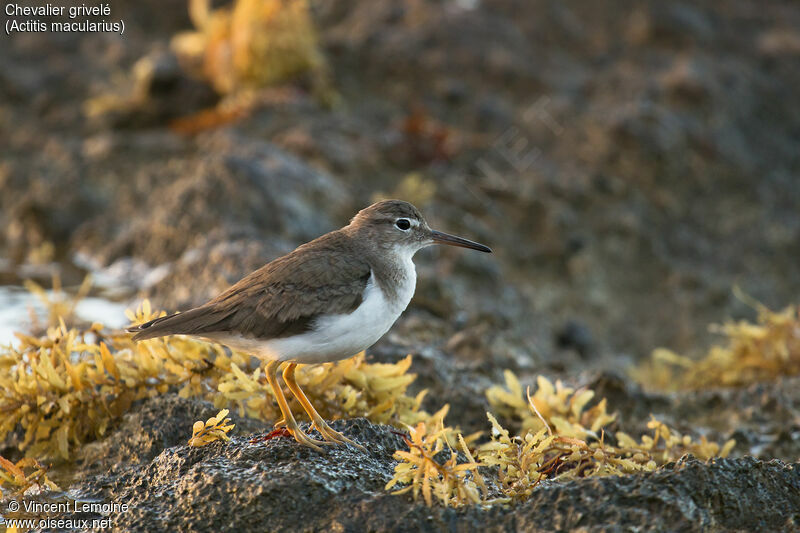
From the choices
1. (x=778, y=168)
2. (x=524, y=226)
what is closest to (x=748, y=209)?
(x=778, y=168)

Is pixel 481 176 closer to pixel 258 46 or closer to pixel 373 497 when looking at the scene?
pixel 258 46

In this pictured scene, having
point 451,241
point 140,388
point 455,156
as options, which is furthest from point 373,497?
point 455,156

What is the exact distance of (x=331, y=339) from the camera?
15.3 ft

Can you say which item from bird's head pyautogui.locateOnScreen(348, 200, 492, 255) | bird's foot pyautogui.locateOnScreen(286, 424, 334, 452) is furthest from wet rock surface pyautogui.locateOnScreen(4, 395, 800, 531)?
bird's head pyautogui.locateOnScreen(348, 200, 492, 255)

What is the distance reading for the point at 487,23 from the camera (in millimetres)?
14414

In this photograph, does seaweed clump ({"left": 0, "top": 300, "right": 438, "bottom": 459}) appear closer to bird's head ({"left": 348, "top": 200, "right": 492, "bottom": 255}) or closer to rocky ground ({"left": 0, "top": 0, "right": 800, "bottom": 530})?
rocky ground ({"left": 0, "top": 0, "right": 800, "bottom": 530})

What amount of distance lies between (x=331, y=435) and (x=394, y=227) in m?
1.67

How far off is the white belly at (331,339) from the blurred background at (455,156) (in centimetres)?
313

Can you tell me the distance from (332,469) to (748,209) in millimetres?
A: 9558

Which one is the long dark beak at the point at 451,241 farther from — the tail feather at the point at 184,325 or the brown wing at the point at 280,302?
the tail feather at the point at 184,325

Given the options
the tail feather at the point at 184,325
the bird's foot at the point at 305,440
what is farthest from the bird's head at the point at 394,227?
the bird's foot at the point at 305,440

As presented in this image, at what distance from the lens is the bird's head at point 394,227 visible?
561cm

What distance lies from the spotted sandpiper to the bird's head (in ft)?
0.97

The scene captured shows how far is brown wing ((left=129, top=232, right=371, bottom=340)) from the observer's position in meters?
4.79
